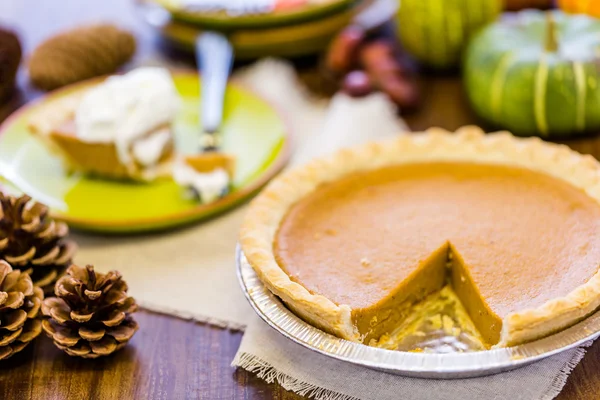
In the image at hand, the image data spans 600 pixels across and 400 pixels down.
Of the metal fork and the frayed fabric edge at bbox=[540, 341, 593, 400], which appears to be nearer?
the frayed fabric edge at bbox=[540, 341, 593, 400]

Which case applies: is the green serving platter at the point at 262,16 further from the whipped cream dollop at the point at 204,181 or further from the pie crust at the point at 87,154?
the whipped cream dollop at the point at 204,181

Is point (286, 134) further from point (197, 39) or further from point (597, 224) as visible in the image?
point (597, 224)

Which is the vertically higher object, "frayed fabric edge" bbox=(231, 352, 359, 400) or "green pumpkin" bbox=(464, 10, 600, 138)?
"green pumpkin" bbox=(464, 10, 600, 138)

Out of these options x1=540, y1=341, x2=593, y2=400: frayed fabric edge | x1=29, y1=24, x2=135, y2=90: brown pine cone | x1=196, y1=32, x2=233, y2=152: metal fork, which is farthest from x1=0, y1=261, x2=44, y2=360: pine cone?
x1=29, y1=24, x2=135, y2=90: brown pine cone

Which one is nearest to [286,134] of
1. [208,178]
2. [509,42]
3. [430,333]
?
[208,178]

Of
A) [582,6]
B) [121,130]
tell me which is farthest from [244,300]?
[582,6]

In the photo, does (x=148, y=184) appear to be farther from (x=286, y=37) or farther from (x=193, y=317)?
(x=286, y=37)

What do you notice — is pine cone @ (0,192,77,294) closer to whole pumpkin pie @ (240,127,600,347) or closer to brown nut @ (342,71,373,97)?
whole pumpkin pie @ (240,127,600,347)

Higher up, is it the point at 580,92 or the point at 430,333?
the point at 580,92
